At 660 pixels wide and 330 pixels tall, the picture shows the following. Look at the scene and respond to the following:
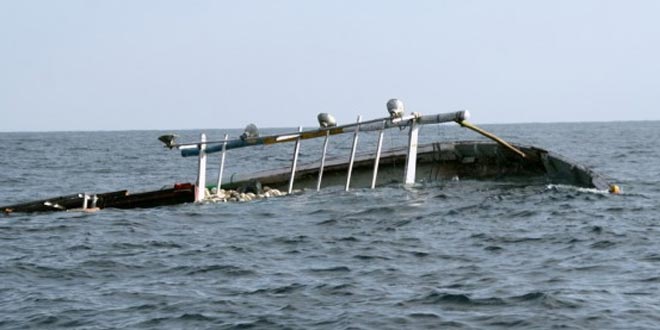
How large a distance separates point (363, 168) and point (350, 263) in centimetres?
1474

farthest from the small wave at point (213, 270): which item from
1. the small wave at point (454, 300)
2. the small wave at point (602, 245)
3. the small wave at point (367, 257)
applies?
the small wave at point (602, 245)

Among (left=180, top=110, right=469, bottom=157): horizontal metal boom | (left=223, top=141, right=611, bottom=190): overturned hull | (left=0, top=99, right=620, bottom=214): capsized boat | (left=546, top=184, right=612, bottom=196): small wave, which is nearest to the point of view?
(left=546, top=184, right=612, bottom=196): small wave

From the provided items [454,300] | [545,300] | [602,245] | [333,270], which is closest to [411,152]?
[602,245]

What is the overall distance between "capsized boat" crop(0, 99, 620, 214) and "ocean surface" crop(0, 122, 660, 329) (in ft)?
4.19

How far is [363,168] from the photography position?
104 feet

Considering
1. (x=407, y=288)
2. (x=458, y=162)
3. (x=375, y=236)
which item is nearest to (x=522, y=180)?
(x=458, y=162)

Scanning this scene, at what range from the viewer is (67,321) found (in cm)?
1365

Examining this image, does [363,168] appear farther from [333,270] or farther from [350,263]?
[333,270]

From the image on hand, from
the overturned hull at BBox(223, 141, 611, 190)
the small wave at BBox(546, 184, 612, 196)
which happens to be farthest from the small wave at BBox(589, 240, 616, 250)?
the overturned hull at BBox(223, 141, 611, 190)

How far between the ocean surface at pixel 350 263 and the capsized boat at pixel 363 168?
128 centimetres

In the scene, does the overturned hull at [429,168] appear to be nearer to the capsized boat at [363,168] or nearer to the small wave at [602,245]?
the capsized boat at [363,168]

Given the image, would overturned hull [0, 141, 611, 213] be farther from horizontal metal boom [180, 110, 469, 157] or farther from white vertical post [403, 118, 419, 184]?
white vertical post [403, 118, 419, 184]

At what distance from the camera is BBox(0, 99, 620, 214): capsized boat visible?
27.3m

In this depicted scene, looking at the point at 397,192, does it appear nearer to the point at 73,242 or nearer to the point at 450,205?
the point at 450,205
